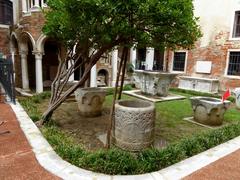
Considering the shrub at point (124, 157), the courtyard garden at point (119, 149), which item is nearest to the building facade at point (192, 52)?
the courtyard garden at point (119, 149)

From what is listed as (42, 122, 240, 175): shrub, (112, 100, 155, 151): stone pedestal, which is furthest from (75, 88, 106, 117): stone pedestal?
(42, 122, 240, 175): shrub

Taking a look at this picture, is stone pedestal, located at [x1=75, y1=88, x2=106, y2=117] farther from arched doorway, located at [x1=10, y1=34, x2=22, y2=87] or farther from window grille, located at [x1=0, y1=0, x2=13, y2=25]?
window grille, located at [x1=0, y1=0, x2=13, y2=25]

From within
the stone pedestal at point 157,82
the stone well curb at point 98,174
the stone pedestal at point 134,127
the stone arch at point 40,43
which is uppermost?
the stone arch at point 40,43

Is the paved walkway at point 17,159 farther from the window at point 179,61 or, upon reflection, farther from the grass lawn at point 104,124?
the window at point 179,61

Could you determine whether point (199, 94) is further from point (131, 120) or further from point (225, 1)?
point (131, 120)

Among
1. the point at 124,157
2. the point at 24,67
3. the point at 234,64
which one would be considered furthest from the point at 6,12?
the point at 234,64

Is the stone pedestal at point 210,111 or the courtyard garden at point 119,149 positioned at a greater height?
the stone pedestal at point 210,111

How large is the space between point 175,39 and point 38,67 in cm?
870

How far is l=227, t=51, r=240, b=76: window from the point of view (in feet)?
35.8

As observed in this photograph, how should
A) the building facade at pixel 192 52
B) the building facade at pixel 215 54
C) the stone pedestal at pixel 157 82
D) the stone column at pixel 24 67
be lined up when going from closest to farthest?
the stone pedestal at pixel 157 82 < the building facade at pixel 192 52 < the building facade at pixel 215 54 < the stone column at pixel 24 67

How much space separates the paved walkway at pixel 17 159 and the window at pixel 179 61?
11.4 metres

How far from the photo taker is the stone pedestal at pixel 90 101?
6.23 m

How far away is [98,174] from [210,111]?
4181 millimetres

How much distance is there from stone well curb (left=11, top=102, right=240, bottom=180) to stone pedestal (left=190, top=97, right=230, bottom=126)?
55.8 inches
